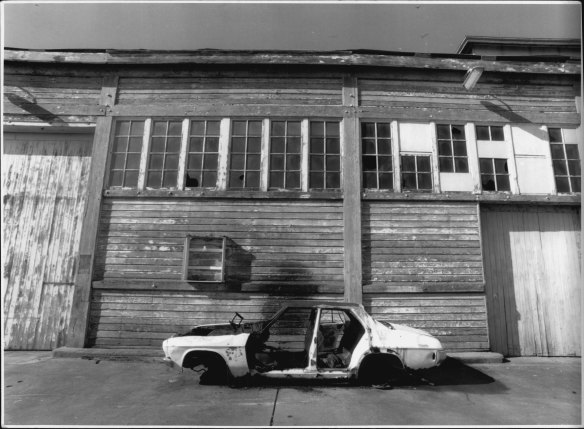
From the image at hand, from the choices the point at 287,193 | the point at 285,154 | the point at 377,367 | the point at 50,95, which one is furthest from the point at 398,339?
the point at 50,95

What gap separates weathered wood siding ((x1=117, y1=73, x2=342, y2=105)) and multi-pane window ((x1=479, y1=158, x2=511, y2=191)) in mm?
3717

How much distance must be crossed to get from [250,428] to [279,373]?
1213mm

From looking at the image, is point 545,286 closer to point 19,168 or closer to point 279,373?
point 279,373

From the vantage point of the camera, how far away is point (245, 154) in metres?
8.11

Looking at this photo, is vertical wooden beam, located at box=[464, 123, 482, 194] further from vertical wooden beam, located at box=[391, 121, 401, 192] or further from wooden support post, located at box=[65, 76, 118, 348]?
wooden support post, located at box=[65, 76, 118, 348]

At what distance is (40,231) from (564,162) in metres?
12.2

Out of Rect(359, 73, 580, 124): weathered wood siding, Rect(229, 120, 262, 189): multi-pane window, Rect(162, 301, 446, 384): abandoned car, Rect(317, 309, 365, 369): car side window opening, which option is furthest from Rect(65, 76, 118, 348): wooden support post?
Rect(359, 73, 580, 124): weathered wood siding

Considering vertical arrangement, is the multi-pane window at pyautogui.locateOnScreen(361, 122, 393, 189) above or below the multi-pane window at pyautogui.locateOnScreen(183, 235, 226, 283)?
above

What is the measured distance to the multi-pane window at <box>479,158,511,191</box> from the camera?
8016 mm

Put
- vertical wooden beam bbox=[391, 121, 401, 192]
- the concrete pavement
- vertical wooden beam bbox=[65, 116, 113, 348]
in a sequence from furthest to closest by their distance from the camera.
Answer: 1. vertical wooden beam bbox=[391, 121, 401, 192]
2. vertical wooden beam bbox=[65, 116, 113, 348]
3. the concrete pavement

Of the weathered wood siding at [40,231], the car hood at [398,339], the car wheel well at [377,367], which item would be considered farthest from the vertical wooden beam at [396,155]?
the weathered wood siding at [40,231]

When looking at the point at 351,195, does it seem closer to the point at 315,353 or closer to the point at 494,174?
the point at 494,174

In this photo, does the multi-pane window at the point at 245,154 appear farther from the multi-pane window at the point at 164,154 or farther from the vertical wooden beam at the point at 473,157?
the vertical wooden beam at the point at 473,157

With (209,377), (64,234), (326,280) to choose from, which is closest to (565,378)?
(326,280)
